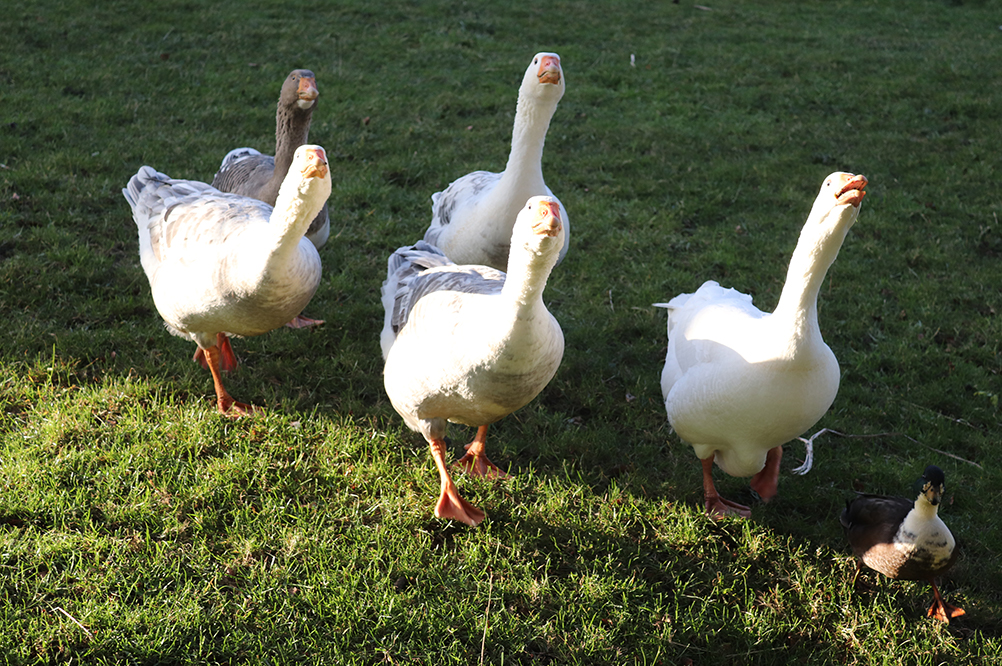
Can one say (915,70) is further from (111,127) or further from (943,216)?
(111,127)

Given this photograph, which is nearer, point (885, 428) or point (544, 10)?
point (885, 428)

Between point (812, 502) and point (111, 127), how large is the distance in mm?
7208

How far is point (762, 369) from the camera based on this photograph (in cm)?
315

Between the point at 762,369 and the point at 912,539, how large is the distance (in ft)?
3.07

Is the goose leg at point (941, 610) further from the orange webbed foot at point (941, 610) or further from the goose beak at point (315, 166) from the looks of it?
the goose beak at point (315, 166)

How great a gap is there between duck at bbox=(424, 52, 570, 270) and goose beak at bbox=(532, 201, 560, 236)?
157cm

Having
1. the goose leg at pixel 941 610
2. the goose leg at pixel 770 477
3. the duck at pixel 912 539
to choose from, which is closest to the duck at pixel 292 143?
the goose leg at pixel 770 477

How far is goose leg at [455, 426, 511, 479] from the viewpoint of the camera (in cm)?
386

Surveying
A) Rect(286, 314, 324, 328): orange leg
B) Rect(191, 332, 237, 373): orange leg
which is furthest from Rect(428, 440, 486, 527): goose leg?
Rect(286, 314, 324, 328): orange leg

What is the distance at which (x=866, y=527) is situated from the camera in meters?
3.34

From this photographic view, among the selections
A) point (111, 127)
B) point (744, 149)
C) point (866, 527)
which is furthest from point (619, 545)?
point (111, 127)

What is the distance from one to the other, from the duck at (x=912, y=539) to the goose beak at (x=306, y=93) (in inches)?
158

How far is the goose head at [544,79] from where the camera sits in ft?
14.2

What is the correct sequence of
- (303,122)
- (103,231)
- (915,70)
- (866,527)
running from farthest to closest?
(915,70) → (103,231) → (303,122) → (866,527)
